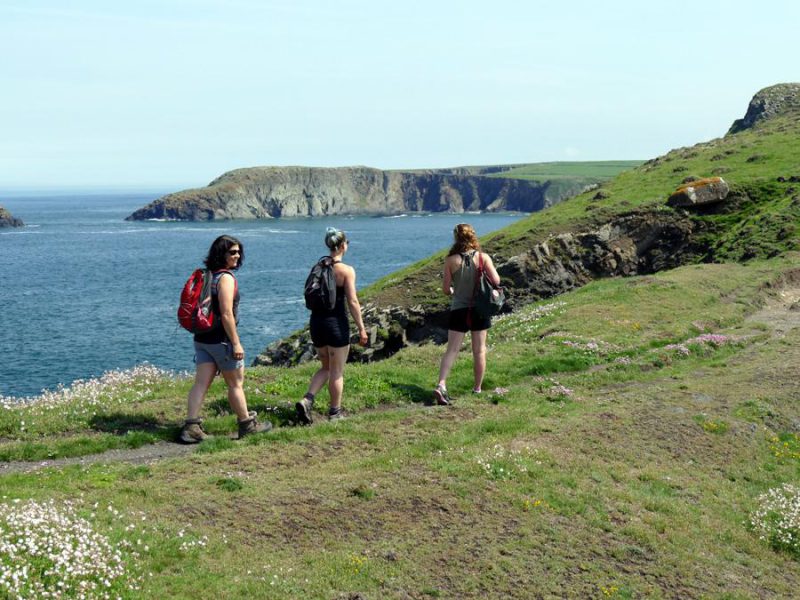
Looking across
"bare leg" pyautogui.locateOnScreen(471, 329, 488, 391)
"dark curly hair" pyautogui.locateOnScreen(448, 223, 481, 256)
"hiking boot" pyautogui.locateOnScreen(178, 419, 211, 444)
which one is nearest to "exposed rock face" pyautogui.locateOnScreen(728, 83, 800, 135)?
"bare leg" pyautogui.locateOnScreen(471, 329, 488, 391)

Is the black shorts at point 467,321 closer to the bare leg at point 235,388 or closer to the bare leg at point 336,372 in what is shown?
the bare leg at point 336,372

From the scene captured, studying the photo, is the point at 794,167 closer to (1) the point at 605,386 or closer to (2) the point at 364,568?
(1) the point at 605,386

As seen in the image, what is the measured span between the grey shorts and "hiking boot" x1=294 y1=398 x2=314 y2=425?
1814mm

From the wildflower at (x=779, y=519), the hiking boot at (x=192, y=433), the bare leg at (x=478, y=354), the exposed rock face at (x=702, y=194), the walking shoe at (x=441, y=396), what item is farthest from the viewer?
the exposed rock face at (x=702, y=194)

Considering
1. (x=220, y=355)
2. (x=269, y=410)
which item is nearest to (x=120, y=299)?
(x=269, y=410)

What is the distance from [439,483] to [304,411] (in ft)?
13.5

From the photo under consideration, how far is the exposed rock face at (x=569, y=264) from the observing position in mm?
42188

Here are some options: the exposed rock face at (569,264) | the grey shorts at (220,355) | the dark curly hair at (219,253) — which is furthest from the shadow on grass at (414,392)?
the exposed rock face at (569,264)

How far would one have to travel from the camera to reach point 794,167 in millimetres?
54375

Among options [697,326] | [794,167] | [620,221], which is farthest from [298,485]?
[794,167]

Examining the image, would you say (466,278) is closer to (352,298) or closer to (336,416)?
(352,298)

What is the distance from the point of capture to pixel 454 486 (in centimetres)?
1210

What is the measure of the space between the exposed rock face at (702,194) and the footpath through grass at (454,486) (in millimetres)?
30960

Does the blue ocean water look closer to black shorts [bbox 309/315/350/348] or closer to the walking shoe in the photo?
the walking shoe
